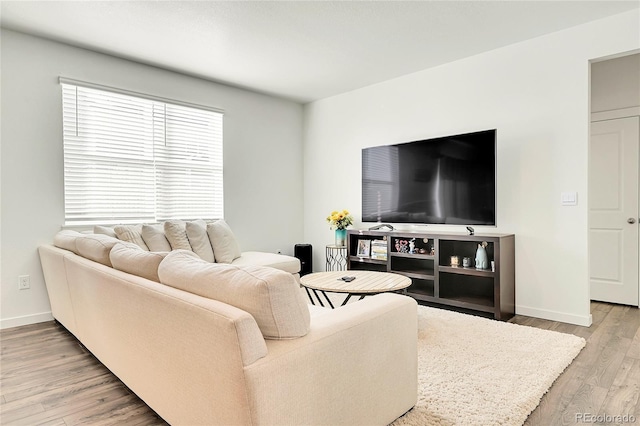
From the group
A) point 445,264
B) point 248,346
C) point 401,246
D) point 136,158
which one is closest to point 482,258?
point 445,264

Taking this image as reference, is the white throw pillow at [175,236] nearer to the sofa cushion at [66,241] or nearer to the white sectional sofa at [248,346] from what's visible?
the sofa cushion at [66,241]

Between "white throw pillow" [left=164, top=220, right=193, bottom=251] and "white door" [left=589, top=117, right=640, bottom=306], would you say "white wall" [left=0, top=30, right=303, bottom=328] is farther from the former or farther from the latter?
"white door" [left=589, top=117, right=640, bottom=306]

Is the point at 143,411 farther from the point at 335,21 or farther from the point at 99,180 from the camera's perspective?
the point at 335,21

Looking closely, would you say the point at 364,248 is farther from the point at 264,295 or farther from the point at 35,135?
the point at 35,135

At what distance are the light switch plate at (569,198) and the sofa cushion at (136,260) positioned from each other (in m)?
3.22

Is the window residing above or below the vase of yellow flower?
above

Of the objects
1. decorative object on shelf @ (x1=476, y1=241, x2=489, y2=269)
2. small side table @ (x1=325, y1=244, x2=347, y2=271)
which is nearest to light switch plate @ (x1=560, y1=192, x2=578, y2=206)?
decorative object on shelf @ (x1=476, y1=241, x2=489, y2=269)

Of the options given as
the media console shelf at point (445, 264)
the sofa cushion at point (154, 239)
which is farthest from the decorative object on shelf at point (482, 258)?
the sofa cushion at point (154, 239)

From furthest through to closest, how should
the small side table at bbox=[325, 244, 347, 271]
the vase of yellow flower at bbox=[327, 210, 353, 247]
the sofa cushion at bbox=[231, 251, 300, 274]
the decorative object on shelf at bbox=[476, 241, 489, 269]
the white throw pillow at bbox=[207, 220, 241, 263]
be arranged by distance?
the small side table at bbox=[325, 244, 347, 271] < the vase of yellow flower at bbox=[327, 210, 353, 247] < the white throw pillow at bbox=[207, 220, 241, 263] < the sofa cushion at bbox=[231, 251, 300, 274] < the decorative object on shelf at bbox=[476, 241, 489, 269]

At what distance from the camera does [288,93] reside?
507 cm

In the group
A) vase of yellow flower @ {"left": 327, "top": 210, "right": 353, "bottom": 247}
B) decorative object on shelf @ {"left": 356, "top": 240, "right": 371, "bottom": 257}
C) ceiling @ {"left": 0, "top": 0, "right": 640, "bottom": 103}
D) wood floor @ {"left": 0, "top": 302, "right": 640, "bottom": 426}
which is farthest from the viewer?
vase of yellow flower @ {"left": 327, "top": 210, "right": 353, "bottom": 247}

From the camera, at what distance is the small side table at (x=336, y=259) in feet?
16.3

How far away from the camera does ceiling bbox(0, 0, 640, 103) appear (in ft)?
9.31

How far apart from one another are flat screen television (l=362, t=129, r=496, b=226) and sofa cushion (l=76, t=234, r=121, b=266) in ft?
9.57
